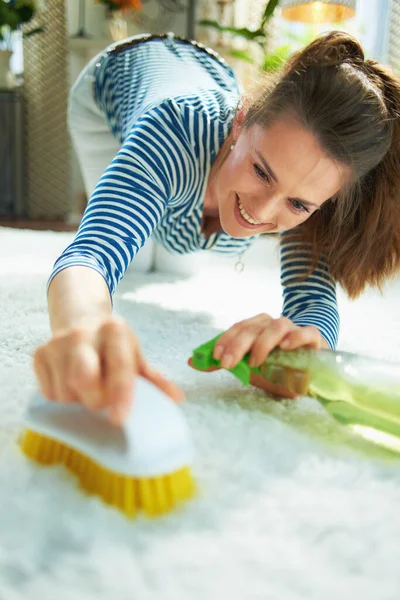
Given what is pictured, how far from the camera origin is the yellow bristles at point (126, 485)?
399 millimetres

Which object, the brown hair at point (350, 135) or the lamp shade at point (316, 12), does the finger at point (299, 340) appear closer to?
the brown hair at point (350, 135)

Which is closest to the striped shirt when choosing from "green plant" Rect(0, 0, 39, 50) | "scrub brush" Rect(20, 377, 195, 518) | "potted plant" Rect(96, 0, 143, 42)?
"scrub brush" Rect(20, 377, 195, 518)

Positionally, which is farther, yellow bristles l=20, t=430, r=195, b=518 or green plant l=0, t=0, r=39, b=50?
green plant l=0, t=0, r=39, b=50

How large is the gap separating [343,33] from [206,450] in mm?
587

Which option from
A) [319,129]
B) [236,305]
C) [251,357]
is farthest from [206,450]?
[236,305]

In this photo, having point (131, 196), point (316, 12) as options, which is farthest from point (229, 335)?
point (316, 12)

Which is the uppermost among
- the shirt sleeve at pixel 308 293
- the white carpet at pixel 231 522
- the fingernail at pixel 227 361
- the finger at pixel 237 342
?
the finger at pixel 237 342

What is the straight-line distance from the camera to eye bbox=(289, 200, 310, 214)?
0.77m

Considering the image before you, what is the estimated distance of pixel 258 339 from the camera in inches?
22.2

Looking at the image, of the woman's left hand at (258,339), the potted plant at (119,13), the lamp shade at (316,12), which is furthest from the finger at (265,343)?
the potted plant at (119,13)

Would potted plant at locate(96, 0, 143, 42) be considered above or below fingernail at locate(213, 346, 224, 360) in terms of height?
above

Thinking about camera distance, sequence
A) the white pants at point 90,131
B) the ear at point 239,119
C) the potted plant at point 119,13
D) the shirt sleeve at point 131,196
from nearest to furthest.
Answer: the shirt sleeve at point 131,196, the ear at point 239,119, the white pants at point 90,131, the potted plant at point 119,13

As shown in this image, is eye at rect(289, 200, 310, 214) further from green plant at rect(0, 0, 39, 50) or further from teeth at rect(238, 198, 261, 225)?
green plant at rect(0, 0, 39, 50)

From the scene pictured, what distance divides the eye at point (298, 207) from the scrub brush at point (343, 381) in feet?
0.86
